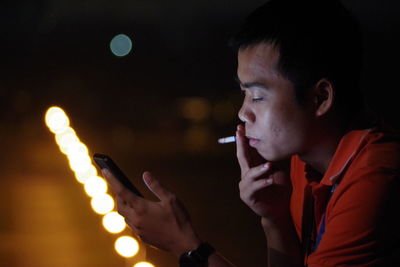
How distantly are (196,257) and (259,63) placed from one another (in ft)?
2.01

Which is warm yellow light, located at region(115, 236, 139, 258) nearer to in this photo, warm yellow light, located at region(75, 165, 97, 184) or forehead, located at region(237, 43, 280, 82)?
warm yellow light, located at region(75, 165, 97, 184)

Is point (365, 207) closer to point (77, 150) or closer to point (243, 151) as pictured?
point (243, 151)

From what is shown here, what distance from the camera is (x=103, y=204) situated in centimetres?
424

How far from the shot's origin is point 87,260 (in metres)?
3.80

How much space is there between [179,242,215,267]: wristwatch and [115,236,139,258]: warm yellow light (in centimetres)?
133

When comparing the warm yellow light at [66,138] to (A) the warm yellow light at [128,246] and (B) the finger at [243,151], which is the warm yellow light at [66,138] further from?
(B) the finger at [243,151]

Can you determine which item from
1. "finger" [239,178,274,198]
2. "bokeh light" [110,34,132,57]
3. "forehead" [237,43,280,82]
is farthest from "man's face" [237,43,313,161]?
"bokeh light" [110,34,132,57]

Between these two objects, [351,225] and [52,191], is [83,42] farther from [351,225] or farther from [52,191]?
[351,225]

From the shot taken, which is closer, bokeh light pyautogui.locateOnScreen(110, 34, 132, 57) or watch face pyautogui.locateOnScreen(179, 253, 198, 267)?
watch face pyautogui.locateOnScreen(179, 253, 198, 267)

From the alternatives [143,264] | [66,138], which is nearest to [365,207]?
[143,264]

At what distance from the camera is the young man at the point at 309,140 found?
4.83 ft

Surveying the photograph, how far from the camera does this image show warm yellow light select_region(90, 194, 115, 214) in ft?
13.3

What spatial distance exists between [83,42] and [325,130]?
70.9 ft

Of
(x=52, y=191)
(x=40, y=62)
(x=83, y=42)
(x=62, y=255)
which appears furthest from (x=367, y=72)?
(x=83, y=42)
